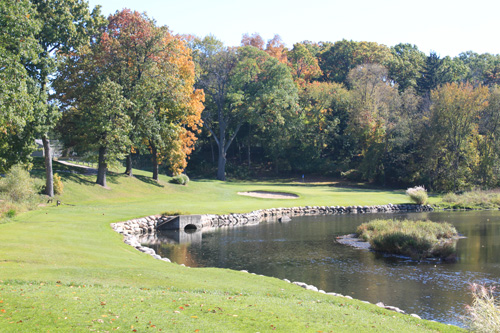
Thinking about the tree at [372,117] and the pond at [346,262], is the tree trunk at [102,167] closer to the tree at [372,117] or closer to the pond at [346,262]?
the pond at [346,262]

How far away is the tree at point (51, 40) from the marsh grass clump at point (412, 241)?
22219 mm

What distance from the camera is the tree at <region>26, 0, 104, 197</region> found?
29.0 m

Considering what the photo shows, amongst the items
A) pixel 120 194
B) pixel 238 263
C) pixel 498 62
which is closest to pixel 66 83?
pixel 120 194

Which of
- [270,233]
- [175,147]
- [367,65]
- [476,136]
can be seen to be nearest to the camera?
[270,233]

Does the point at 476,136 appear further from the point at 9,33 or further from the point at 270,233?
the point at 9,33

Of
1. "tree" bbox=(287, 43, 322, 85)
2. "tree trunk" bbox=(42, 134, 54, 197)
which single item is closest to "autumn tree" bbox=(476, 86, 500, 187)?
"tree" bbox=(287, 43, 322, 85)

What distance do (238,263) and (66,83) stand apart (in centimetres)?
2494

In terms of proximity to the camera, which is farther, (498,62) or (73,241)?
(498,62)

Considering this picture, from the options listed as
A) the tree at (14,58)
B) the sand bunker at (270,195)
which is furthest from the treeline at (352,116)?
the tree at (14,58)

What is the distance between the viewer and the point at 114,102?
35656 millimetres

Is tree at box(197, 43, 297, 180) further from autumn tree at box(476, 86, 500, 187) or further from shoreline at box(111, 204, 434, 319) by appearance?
autumn tree at box(476, 86, 500, 187)

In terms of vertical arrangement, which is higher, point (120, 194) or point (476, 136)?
point (476, 136)

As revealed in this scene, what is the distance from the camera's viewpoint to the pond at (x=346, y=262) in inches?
565

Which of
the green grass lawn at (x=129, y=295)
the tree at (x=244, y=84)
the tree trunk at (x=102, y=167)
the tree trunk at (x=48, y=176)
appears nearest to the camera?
the green grass lawn at (x=129, y=295)
